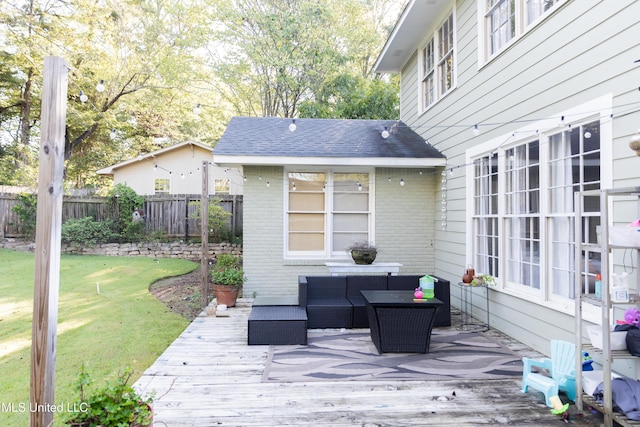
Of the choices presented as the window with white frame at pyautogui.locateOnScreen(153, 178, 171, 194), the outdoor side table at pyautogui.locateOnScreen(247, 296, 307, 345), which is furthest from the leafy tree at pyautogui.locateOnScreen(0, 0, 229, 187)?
the outdoor side table at pyautogui.locateOnScreen(247, 296, 307, 345)

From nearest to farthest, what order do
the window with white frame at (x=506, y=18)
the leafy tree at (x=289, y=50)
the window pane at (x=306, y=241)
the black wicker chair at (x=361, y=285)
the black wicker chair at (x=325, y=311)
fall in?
the window with white frame at (x=506, y=18) → the black wicker chair at (x=325, y=311) → the black wicker chair at (x=361, y=285) → the window pane at (x=306, y=241) → the leafy tree at (x=289, y=50)

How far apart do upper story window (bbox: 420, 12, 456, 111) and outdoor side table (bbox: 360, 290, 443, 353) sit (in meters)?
4.11

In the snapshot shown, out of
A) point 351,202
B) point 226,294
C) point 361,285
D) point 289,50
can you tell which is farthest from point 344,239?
point 289,50

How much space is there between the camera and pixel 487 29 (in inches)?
230

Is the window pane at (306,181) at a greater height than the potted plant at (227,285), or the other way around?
the window pane at (306,181)

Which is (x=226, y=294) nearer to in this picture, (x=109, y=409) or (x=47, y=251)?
(x=109, y=409)

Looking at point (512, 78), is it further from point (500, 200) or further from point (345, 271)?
point (345, 271)

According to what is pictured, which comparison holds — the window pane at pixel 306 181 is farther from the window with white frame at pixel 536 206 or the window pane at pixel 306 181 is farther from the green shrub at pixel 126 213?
the green shrub at pixel 126 213

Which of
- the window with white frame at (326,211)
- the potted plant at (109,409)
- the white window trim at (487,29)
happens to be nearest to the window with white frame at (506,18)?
the white window trim at (487,29)

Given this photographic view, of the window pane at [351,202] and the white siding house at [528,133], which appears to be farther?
the window pane at [351,202]

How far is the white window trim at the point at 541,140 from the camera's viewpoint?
11.8ft

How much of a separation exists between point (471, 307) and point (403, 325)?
7.48ft

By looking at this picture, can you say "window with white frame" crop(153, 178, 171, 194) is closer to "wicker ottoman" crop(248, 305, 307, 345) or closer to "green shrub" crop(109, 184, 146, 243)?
"green shrub" crop(109, 184, 146, 243)

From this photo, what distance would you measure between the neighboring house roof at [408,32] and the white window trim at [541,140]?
2.85 m
